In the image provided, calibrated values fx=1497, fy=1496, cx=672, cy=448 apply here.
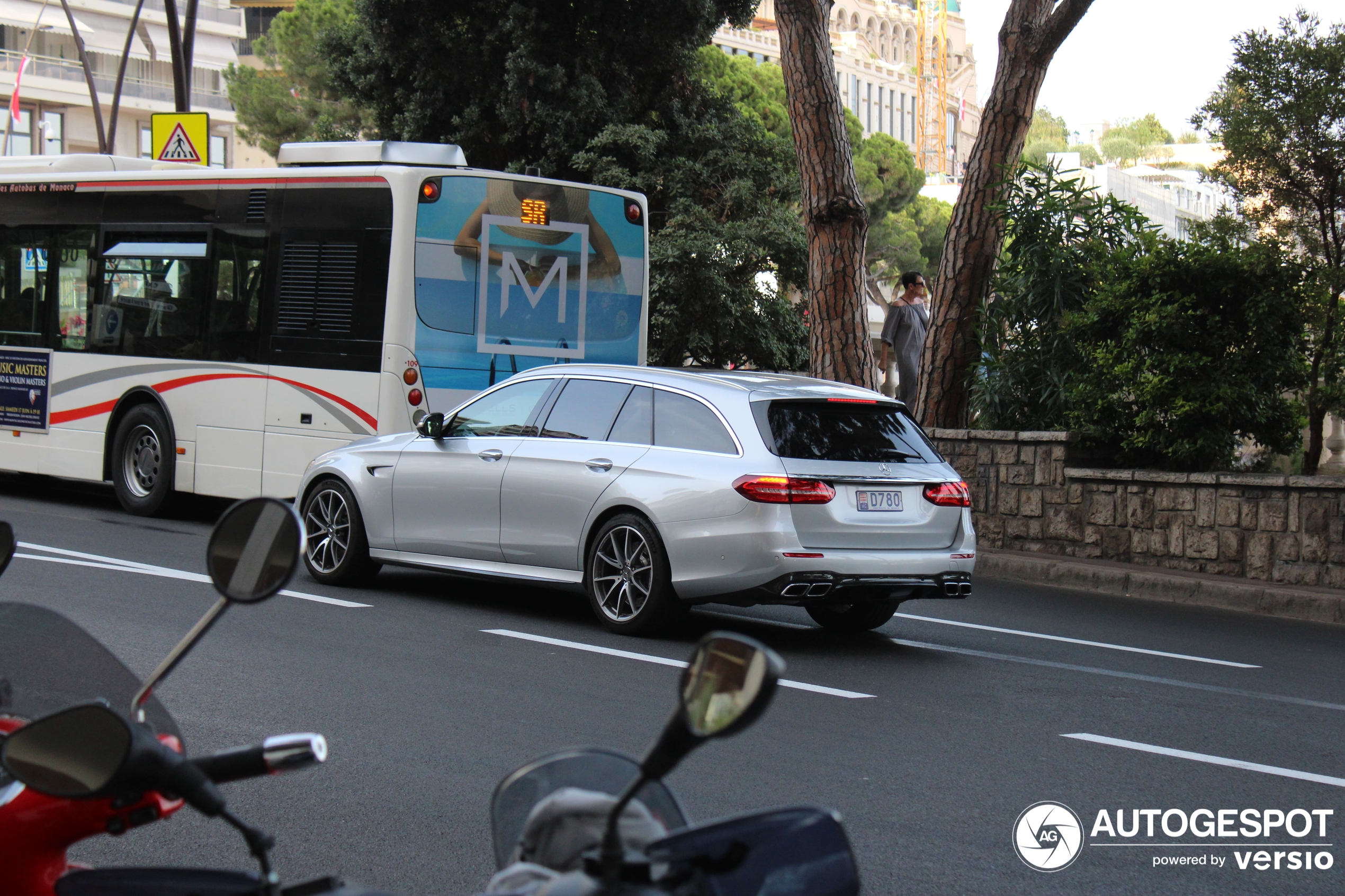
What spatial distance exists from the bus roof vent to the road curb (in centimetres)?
562

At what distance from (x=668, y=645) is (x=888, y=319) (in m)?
9.90

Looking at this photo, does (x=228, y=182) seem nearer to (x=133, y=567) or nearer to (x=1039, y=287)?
(x=133, y=567)

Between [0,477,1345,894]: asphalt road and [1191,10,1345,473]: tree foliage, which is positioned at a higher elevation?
[1191,10,1345,473]: tree foliage

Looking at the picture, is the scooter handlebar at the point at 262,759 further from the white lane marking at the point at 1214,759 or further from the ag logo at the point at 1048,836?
the white lane marking at the point at 1214,759

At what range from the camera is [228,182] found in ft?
43.3

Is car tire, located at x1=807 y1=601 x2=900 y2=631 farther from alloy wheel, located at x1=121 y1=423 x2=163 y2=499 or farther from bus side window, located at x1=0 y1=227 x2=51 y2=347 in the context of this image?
bus side window, located at x1=0 y1=227 x2=51 y2=347

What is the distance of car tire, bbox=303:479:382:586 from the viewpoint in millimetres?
9766

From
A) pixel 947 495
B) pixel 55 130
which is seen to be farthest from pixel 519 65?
pixel 55 130

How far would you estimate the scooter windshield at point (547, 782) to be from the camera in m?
1.98

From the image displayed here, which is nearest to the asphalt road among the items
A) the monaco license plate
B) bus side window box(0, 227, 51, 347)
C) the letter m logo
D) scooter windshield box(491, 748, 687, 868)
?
the monaco license plate

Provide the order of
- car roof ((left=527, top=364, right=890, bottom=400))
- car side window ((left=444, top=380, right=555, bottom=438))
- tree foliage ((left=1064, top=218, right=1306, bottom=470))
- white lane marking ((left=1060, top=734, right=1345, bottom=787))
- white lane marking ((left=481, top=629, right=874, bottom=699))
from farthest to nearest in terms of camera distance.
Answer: tree foliage ((left=1064, top=218, right=1306, bottom=470)), car side window ((left=444, top=380, right=555, bottom=438)), car roof ((left=527, top=364, right=890, bottom=400)), white lane marking ((left=481, top=629, right=874, bottom=699)), white lane marking ((left=1060, top=734, right=1345, bottom=787))

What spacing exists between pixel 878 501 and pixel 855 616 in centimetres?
126

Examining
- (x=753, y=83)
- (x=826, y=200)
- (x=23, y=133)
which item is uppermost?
(x=23, y=133)

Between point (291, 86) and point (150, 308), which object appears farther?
point (291, 86)
